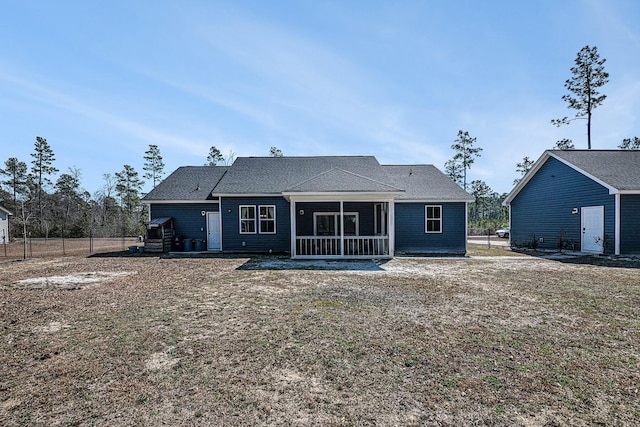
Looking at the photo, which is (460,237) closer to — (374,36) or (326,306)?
(374,36)

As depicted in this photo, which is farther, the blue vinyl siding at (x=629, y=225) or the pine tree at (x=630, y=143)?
the pine tree at (x=630, y=143)

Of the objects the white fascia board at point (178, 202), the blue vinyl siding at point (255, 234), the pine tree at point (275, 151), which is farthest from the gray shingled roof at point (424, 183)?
the pine tree at point (275, 151)

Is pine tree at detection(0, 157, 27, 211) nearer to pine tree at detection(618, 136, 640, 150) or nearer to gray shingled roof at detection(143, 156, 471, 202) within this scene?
gray shingled roof at detection(143, 156, 471, 202)

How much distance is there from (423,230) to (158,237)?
12899 millimetres

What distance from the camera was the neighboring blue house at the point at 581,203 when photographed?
1305 centimetres

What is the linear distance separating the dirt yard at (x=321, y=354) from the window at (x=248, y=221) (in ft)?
24.4

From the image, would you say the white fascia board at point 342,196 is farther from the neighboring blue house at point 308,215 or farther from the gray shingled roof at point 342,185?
the neighboring blue house at point 308,215

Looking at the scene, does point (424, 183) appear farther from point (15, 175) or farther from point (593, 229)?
point (15, 175)

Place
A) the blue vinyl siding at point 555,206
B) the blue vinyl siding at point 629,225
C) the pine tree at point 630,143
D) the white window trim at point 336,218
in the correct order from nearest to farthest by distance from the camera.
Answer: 1. the blue vinyl siding at point 629,225
2. the blue vinyl siding at point 555,206
3. the white window trim at point 336,218
4. the pine tree at point 630,143

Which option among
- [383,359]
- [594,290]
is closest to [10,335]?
[383,359]

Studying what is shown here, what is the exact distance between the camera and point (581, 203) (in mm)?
14672

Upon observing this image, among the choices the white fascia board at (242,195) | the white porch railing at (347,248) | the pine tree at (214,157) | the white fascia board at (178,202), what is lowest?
the white porch railing at (347,248)

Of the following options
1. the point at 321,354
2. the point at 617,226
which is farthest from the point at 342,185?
the point at 617,226

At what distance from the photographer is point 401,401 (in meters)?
2.84
